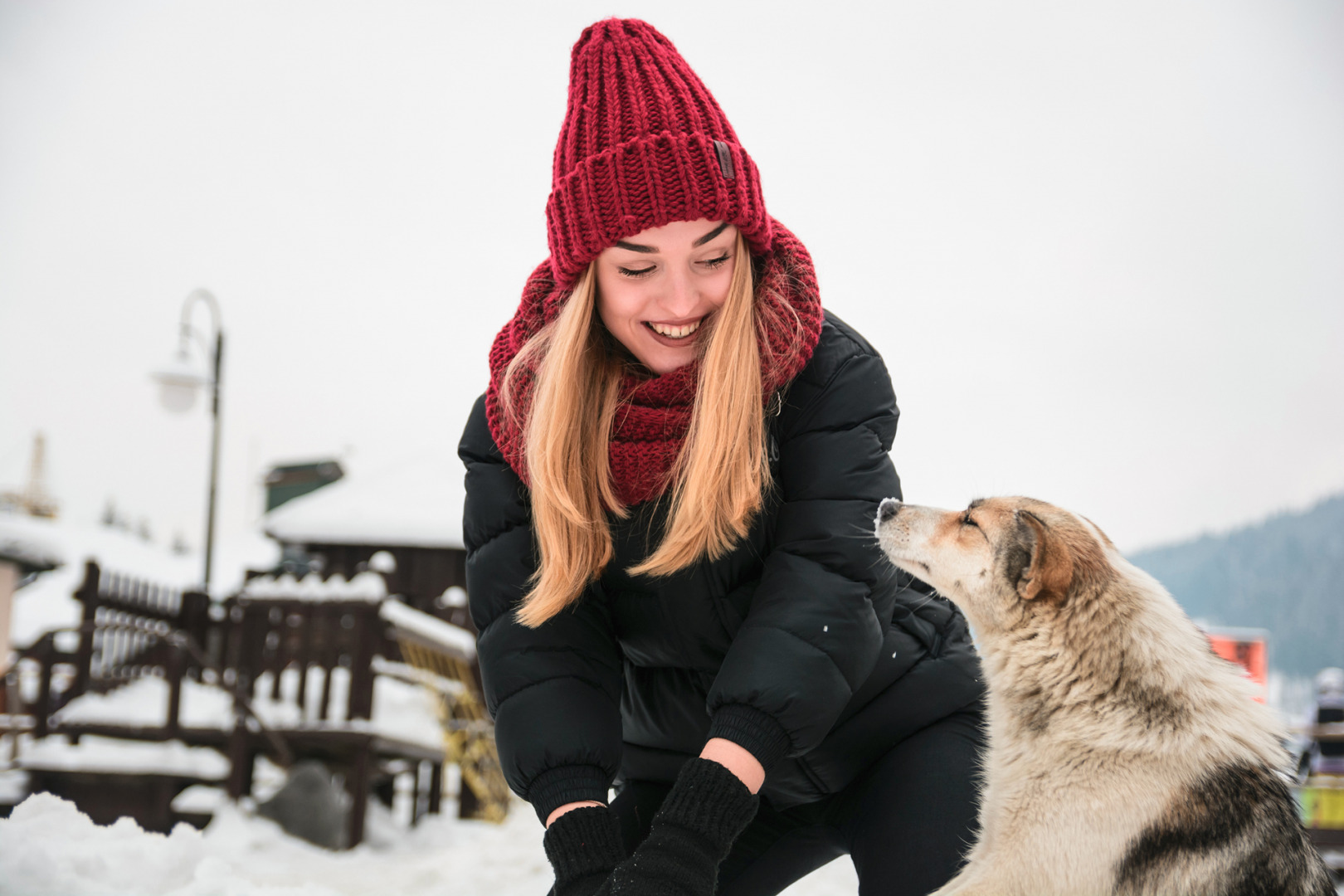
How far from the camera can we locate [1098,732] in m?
1.70

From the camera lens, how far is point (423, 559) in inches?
517

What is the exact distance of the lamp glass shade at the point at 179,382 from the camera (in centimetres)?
1016

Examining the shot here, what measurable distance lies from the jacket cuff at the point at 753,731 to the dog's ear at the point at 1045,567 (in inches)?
27.4

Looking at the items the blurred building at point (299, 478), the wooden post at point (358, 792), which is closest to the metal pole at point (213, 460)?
the wooden post at point (358, 792)

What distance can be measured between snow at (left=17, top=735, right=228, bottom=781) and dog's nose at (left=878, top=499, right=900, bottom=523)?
701 cm

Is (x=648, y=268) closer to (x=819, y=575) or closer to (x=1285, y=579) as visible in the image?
(x=819, y=575)

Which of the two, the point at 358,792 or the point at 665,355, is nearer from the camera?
the point at 665,355

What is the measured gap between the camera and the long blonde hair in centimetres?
170

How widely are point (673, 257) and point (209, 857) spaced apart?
295 cm

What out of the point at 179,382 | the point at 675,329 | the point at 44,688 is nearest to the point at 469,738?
the point at 44,688

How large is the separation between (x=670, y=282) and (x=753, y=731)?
33.3 inches

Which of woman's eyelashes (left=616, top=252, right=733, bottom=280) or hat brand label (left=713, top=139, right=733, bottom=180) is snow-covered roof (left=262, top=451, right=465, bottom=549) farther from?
hat brand label (left=713, top=139, right=733, bottom=180)

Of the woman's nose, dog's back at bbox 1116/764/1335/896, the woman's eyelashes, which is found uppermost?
the woman's eyelashes

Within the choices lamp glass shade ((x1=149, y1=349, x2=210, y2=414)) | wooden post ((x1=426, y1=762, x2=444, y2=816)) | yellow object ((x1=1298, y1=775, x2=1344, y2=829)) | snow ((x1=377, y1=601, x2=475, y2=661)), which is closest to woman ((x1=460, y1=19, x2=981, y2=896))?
snow ((x1=377, y1=601, x2=475, y2=661))
